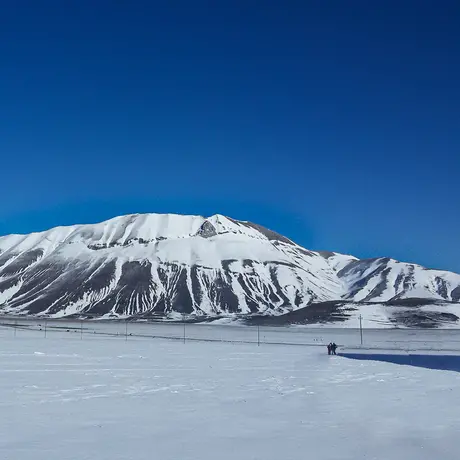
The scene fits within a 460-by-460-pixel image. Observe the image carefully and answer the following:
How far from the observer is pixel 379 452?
1226cm

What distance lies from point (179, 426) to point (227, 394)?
6.73 meters

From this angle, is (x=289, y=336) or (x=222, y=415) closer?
(x=222, y=415)

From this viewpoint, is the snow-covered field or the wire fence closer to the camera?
the snow-covered field

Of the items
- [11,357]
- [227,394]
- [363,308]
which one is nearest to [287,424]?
[227,394]

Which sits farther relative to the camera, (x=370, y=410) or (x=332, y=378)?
(x=332, y=378)

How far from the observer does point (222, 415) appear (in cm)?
1670

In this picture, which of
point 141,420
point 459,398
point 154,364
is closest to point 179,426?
point 141,420

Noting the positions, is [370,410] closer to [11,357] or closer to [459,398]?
[459,398]

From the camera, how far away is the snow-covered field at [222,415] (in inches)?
483

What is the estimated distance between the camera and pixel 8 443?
12.4 m

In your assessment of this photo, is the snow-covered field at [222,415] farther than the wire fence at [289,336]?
No

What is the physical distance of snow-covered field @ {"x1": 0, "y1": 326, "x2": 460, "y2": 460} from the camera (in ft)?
40.2

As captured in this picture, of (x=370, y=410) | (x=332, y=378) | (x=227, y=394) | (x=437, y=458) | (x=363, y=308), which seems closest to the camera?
(x=437, y=458)

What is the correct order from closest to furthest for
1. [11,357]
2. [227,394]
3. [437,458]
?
1. [437,458]
2. [227,394]
3. [11,357]
